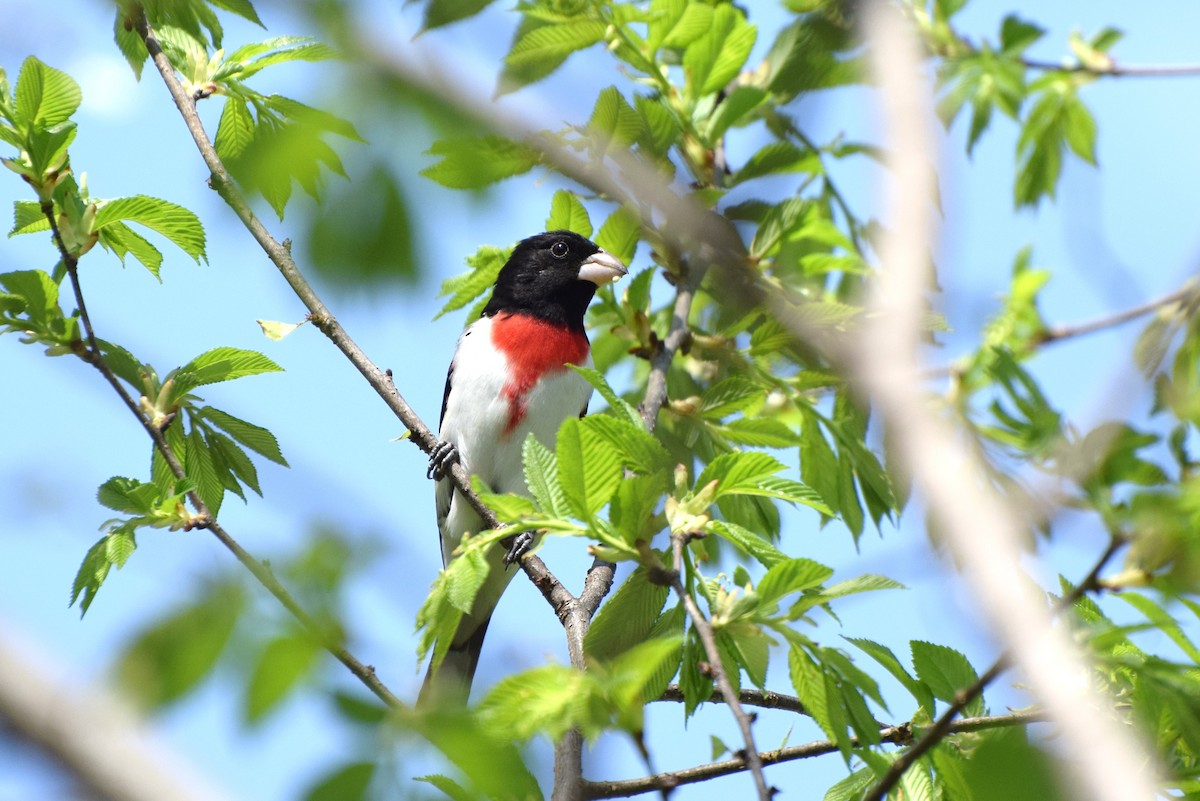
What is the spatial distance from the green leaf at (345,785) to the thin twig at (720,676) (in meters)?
0.71

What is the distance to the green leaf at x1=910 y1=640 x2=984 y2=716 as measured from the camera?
3146mm

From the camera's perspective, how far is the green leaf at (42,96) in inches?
146

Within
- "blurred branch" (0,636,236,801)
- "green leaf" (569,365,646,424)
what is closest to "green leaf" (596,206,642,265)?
"green leaf" (569,365,646,424)

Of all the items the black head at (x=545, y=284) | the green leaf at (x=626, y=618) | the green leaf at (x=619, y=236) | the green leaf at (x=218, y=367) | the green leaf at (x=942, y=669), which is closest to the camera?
the green leaf at (x=942, y=669)

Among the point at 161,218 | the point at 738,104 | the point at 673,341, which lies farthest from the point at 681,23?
the point at 161,218

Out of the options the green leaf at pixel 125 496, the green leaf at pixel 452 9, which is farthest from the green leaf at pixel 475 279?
the green leaf at pixel 452 9

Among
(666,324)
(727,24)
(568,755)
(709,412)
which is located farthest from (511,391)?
(568,755)

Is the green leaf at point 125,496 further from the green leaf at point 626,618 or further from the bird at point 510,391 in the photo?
the bird at point 510,391

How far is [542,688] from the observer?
224 cm

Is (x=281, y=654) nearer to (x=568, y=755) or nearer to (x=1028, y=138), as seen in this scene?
(x=568, y=755)

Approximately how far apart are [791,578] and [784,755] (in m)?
0.91

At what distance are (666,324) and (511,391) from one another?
48.4 inches

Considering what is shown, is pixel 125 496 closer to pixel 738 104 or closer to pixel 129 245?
pixel 129 245

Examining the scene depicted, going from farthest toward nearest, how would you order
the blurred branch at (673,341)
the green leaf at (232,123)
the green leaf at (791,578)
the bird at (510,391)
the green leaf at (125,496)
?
1. the bird at (510,391)
2. the blurred branch at (673,341)
3. the green leaf at (125,496)
4. the green leaf at (232,123)
5. the green leaf at (791,578)
